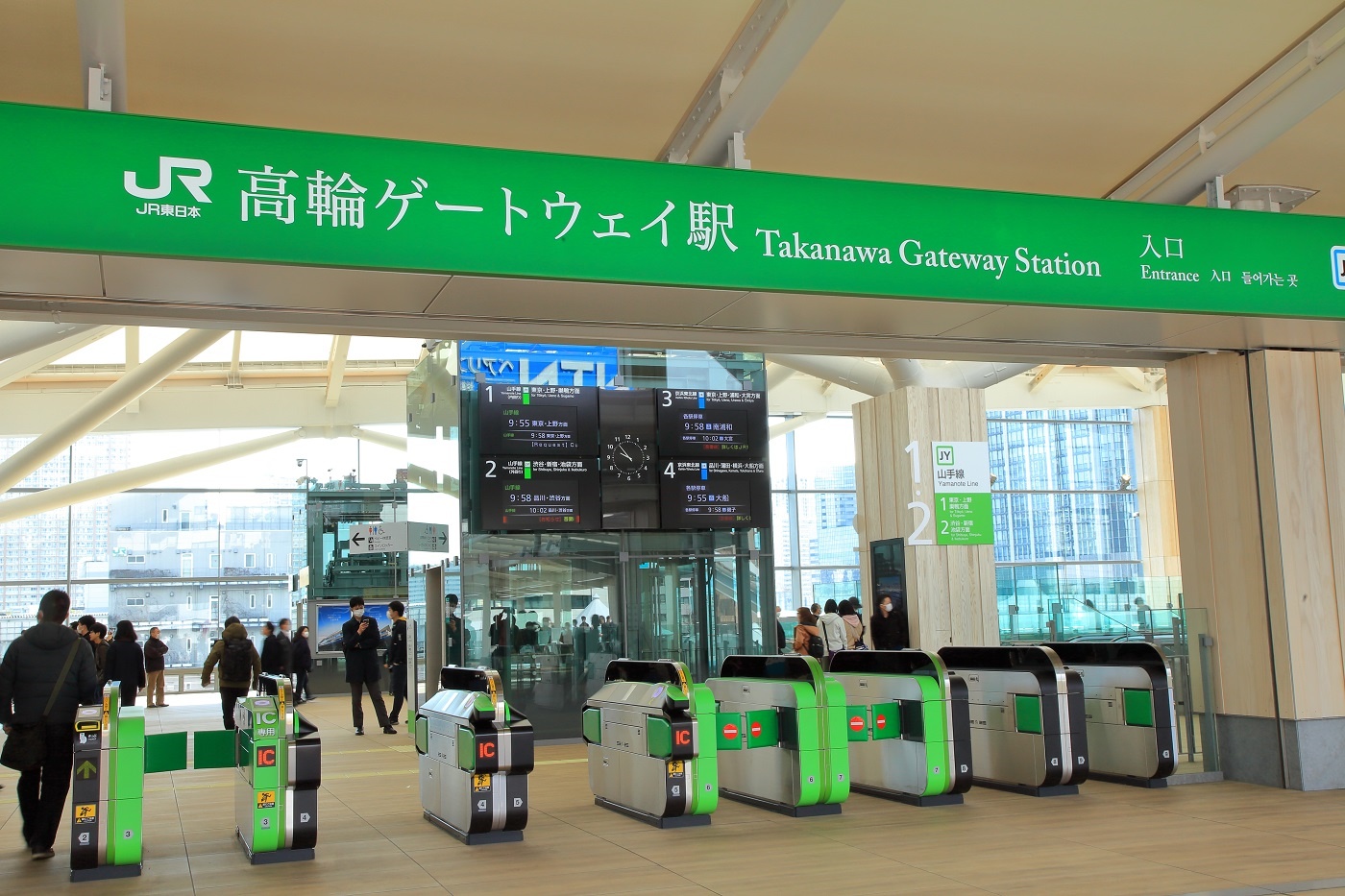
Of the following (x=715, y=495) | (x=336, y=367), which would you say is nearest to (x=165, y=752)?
(x=715, y=495)

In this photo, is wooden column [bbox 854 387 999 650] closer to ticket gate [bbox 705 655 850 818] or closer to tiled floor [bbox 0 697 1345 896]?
tiled floor [bbox 0 697 1345 896]

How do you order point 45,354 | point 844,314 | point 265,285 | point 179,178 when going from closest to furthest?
point 179,178
point 265,285
point 844,314
point 45,354

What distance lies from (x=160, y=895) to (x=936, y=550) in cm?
985

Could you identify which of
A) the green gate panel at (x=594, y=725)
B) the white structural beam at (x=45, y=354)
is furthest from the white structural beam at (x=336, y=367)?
the green gate panel at (x=594, y=725)

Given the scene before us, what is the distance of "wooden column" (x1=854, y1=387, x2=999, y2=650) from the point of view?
547 inches

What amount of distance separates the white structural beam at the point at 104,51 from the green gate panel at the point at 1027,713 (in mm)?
6478

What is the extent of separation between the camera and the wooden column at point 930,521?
13898 mm

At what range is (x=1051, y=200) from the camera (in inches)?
232

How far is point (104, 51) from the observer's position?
4.83 m

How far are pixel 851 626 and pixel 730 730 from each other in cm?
642

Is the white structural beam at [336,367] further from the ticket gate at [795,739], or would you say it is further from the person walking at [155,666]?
the ticket gate at [795,739]

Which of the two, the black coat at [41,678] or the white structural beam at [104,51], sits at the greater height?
A: the white structural beam at [104,51]

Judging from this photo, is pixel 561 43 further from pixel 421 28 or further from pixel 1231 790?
pixel 1231 790

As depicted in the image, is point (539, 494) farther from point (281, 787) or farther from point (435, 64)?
point (435, 64)
